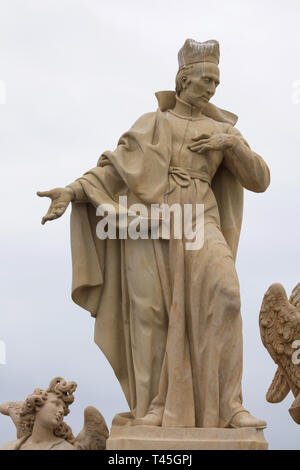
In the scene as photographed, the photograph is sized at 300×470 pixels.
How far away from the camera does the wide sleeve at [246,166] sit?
459 inches

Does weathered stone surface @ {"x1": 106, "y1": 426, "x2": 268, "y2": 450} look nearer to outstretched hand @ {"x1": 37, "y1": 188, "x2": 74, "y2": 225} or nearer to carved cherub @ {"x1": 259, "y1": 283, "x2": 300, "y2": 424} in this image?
carved cherub @ {"x1": 259, "y1": 283, "x2": 300, "y2": 424}

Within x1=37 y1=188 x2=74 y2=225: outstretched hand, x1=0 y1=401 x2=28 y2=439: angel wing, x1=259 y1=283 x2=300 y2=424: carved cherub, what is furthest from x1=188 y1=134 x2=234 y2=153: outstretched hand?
x1=0 y1=401 x2=28 y2=439: angel wing

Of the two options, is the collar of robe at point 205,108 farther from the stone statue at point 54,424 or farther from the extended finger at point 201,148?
the stone statue at point 54,424

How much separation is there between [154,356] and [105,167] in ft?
6.25

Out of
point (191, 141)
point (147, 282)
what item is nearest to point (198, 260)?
point (147, 282)

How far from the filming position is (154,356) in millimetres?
11266

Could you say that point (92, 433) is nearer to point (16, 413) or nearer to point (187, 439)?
point (16, 413)

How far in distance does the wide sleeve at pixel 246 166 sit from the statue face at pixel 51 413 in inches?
105

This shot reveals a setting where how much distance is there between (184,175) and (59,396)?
7.67 feet

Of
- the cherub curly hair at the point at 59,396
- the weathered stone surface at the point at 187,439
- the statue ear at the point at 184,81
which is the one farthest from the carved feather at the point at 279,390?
the statue ear at the point at 184,81

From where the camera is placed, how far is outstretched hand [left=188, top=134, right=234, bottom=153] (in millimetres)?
11609
